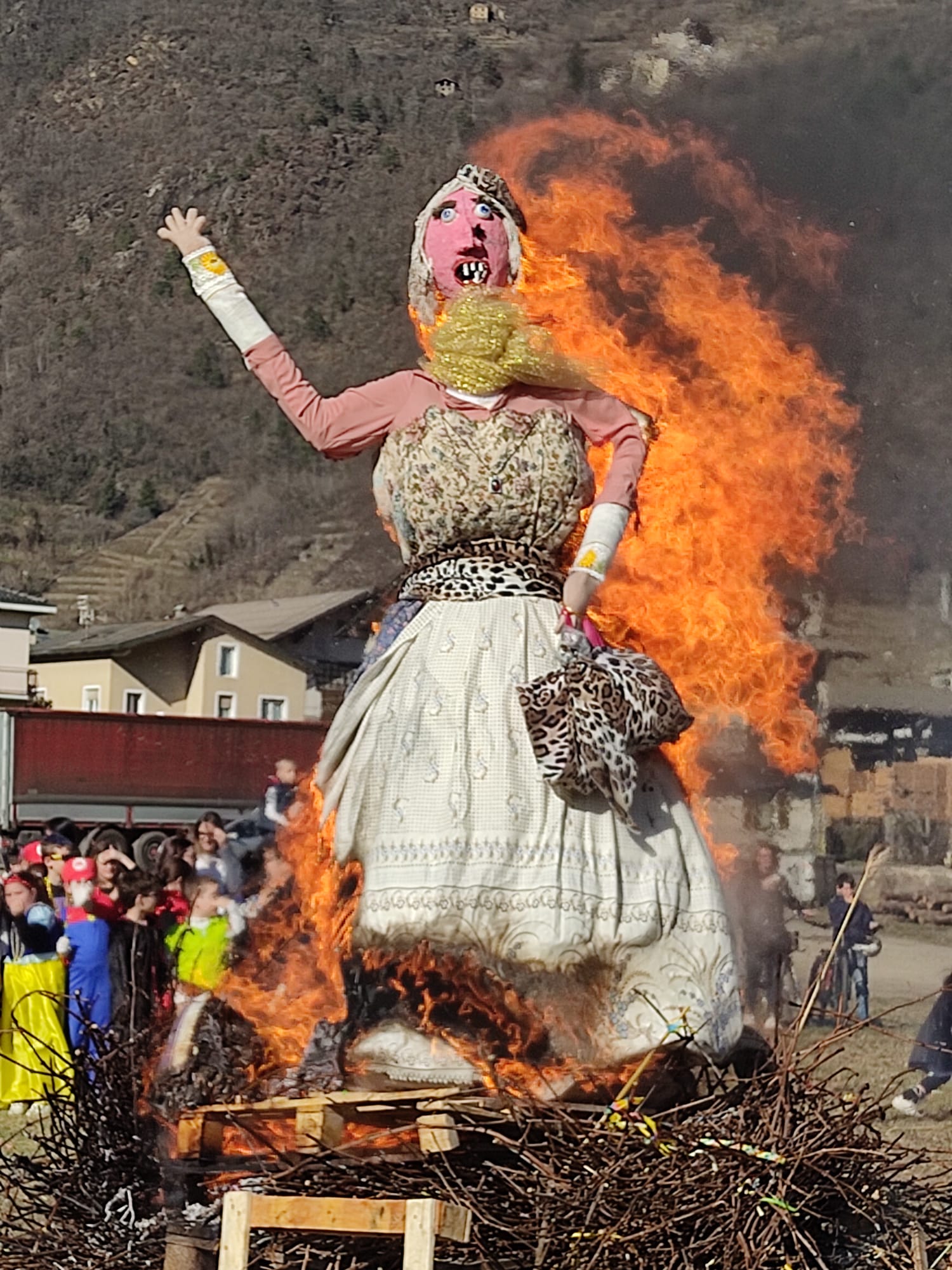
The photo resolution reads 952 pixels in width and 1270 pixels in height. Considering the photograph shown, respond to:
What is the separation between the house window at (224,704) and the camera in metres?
36.9

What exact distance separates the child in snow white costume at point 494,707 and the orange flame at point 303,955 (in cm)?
18

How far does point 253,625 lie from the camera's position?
4022 cm

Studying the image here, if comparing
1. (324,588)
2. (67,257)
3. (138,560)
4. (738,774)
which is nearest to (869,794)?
(738,774)

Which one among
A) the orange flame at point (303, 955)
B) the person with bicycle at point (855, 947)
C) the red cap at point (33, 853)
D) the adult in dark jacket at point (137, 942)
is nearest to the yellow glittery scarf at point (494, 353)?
the orange flame at point (303, 955)

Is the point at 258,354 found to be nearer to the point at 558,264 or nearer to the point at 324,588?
the point at 558,264

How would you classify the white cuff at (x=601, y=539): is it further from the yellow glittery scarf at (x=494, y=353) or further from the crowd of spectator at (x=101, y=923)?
the crowd of spectator at (x=101, y=923)

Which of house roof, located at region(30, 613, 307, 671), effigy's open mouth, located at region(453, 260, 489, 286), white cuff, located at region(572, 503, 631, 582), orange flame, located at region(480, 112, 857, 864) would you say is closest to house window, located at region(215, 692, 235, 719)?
house roof, located at region(30, 613, 307, 671)

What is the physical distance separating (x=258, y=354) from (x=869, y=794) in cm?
1778

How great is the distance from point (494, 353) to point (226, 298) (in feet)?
2.17

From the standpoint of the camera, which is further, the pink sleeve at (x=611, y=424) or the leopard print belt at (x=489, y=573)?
the pink sleeve at (x=611, y=424)

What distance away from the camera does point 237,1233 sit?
134 inches

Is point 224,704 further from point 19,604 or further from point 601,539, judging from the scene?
point 601,539

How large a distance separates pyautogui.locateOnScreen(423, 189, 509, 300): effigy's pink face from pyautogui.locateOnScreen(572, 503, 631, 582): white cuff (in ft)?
2.23

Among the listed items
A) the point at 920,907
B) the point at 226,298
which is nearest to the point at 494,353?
the point at 226,298
